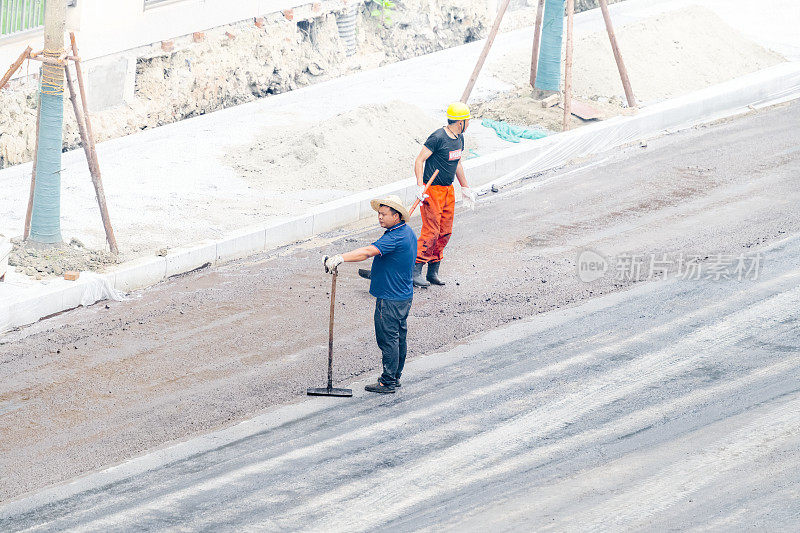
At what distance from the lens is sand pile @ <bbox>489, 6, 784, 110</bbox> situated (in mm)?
17797

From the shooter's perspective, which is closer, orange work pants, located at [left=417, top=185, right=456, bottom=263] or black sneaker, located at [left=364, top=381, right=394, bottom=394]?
black sneaker, located at [left=364, top=381, right=394, bottom=394]

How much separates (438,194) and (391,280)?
8.46 feet

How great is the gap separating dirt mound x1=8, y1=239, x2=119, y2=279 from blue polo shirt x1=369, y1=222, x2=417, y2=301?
367 cm

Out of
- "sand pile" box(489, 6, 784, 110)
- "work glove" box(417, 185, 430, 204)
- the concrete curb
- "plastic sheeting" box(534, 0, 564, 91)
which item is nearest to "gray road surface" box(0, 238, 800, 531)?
"work glove" box(417, 185, 430, 204)

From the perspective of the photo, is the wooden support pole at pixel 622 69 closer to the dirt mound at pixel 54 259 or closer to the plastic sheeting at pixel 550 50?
the plastic sheeting at pixel 550 50

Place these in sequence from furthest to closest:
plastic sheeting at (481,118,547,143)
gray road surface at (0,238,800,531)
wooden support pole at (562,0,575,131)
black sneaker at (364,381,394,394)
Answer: plastic sheeting at (481,118,547,143) < wooden support pole at (562,0,575,131) < black sneaker at (364,381,394,394) < gray road surface at (0,238,800,531)

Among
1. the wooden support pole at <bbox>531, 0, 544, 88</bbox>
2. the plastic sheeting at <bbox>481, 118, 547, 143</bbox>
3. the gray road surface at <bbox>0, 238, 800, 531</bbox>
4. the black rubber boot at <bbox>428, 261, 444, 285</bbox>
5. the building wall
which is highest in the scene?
the building wall

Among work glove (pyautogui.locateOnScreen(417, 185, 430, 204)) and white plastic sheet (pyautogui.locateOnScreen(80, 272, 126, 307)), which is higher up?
work glove (pyautogui.locateOnScreen(417, 185, 430, 204))

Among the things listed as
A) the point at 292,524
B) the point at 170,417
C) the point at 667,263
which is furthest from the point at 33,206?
the point at 667,263

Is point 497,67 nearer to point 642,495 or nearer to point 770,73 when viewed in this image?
point 770,73

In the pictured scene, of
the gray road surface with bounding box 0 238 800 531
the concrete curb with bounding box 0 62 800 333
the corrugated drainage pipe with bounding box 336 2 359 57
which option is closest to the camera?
the gray road surface with bounding box 0 238 800 531

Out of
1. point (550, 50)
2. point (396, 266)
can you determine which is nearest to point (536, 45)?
point (550, 50)

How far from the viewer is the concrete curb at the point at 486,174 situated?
1073cm

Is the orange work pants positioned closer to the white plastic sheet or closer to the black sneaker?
the black sneaker
